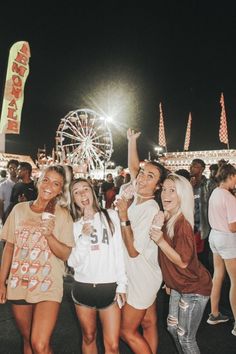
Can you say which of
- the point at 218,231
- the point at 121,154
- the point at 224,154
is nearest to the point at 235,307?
the point at 218,231

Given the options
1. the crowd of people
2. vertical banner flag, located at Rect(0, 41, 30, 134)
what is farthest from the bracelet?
vertical banner flag, located at Rect(0, 41, 30, 134)

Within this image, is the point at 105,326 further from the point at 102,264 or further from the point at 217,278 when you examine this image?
the point at 217,278

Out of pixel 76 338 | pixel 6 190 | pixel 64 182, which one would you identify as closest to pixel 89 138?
pixel 6 190

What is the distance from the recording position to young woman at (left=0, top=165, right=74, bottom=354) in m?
2.55

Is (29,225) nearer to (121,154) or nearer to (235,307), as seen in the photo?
(235,307)

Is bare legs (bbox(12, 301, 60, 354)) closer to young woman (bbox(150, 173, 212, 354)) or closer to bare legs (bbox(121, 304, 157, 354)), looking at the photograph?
bare legs (bbox(121, 304, 157, 354))

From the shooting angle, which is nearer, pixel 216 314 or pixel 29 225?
pixel 29 225

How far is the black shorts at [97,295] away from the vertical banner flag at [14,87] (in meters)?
14.5

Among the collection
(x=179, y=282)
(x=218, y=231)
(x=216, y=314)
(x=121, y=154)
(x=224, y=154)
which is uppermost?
(x=121, y=154)

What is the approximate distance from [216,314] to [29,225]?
2898mm

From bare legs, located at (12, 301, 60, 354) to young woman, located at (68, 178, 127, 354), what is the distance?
23cm

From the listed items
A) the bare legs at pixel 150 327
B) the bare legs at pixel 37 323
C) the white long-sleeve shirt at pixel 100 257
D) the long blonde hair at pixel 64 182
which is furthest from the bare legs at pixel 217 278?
the bare legs at pixel 37 323

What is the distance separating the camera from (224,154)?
3816 centimetres

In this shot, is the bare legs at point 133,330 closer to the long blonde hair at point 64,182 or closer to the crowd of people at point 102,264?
the crowd of people at point 102,264
